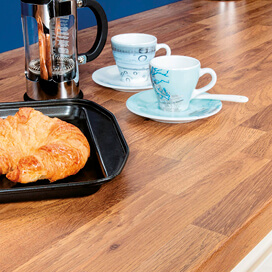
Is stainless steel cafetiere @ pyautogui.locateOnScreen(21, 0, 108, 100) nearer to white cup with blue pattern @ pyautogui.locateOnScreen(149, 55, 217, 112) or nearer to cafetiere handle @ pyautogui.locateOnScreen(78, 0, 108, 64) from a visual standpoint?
cafetiere handle @ pyautogui.locateOnScreen(78, 0, 108, 64)

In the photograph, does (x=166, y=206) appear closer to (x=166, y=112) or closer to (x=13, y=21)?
(x=166, y=112)

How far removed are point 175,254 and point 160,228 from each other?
5 centimetres

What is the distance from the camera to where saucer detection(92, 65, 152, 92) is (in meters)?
1.03

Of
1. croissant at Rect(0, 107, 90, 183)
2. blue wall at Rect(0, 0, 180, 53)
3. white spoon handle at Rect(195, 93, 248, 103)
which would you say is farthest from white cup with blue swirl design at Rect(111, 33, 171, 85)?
blue wall at Rect(0, 0, 180, 53)

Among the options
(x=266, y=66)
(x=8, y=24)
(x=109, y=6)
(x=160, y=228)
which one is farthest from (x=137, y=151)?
(x=109, y=6)

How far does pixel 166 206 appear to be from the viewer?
2.07 ft

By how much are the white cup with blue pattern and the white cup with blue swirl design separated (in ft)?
0.31

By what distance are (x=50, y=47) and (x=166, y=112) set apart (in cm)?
26

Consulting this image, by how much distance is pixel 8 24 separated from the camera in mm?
1758

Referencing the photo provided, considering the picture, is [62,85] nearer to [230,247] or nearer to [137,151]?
[137,151]

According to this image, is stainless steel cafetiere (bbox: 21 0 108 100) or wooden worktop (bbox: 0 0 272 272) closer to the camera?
wooden worktop (bbox: 0 0 272 272)

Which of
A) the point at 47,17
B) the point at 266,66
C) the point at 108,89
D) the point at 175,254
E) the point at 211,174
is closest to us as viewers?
the point at 175,254

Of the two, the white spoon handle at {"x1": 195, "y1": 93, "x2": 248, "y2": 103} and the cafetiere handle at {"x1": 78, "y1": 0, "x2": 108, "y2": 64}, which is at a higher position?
the cafetiere handle at {"x1": 78, "y1": 0, "x2": 108, "y2": 64}

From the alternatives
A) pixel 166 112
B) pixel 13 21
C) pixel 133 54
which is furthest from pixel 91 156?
pixel 13 21
